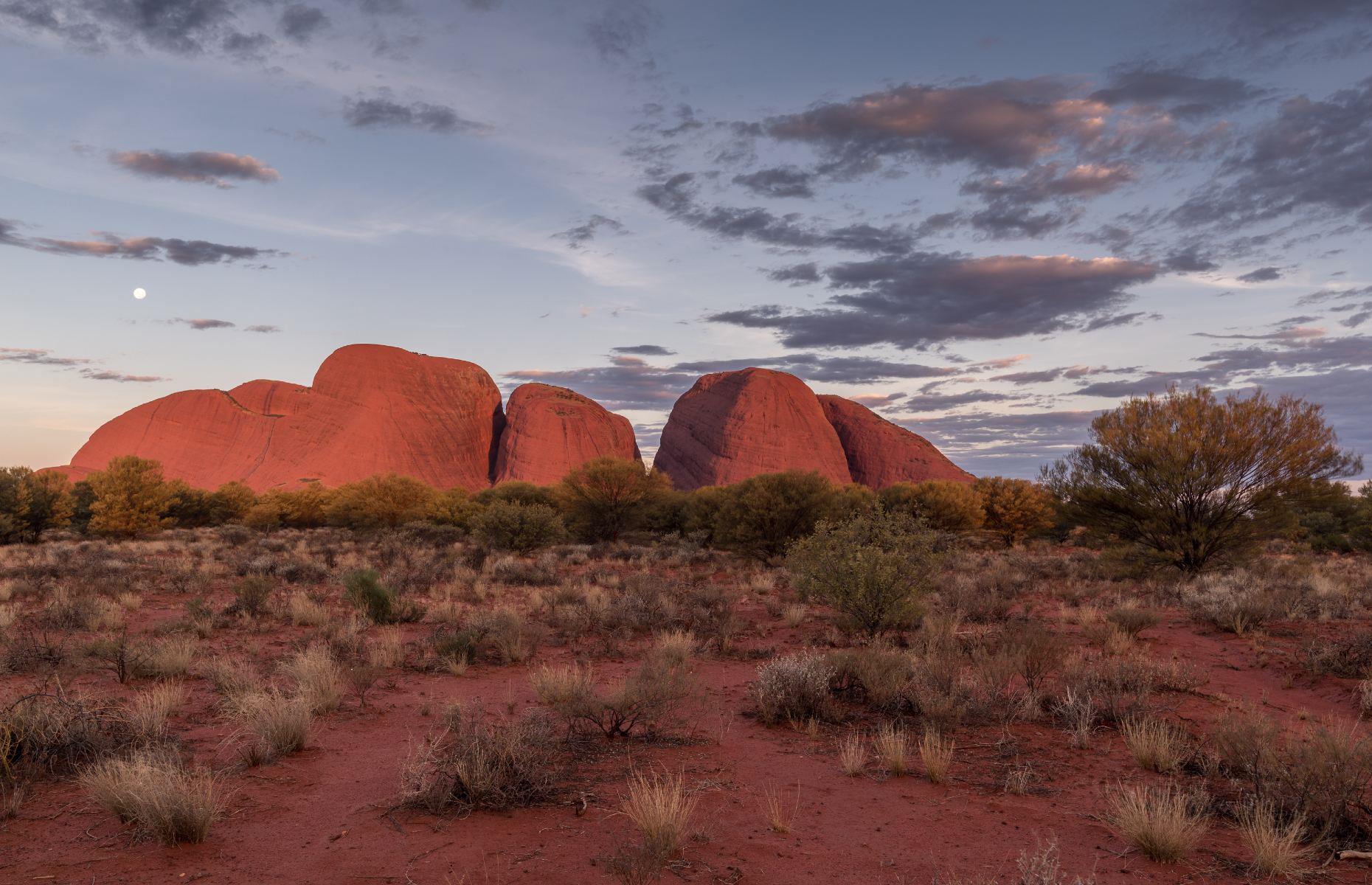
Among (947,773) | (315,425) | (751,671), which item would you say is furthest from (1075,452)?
(315,425)

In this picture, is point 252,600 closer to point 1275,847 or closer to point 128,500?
point 1275,847

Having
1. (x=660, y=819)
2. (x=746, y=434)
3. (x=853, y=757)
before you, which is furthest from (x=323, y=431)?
(x=660, y=819)

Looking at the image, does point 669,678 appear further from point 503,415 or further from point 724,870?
point 503,415

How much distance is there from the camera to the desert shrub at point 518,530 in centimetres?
2717

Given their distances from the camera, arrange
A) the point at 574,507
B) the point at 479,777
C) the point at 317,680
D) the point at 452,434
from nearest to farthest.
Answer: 1. the point at 479,777
2. the point at 317,680
3. the point at 574,507
4. the point at 452,434

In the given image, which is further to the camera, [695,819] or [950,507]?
[950,507]

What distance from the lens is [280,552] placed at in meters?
Result: 25.0

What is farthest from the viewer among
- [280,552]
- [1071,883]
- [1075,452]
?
[280,552]

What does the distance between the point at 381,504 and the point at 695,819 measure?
127 feet

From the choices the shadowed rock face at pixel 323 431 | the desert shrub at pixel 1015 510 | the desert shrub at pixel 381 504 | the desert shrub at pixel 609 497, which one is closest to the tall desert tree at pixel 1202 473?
the desert shrub at pixel 1015 510

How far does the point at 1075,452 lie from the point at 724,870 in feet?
59.5

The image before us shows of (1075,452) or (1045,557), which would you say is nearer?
(1075,452)

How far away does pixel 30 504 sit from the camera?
32656 mm

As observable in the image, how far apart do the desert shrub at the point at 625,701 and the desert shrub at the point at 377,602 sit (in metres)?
6.52
